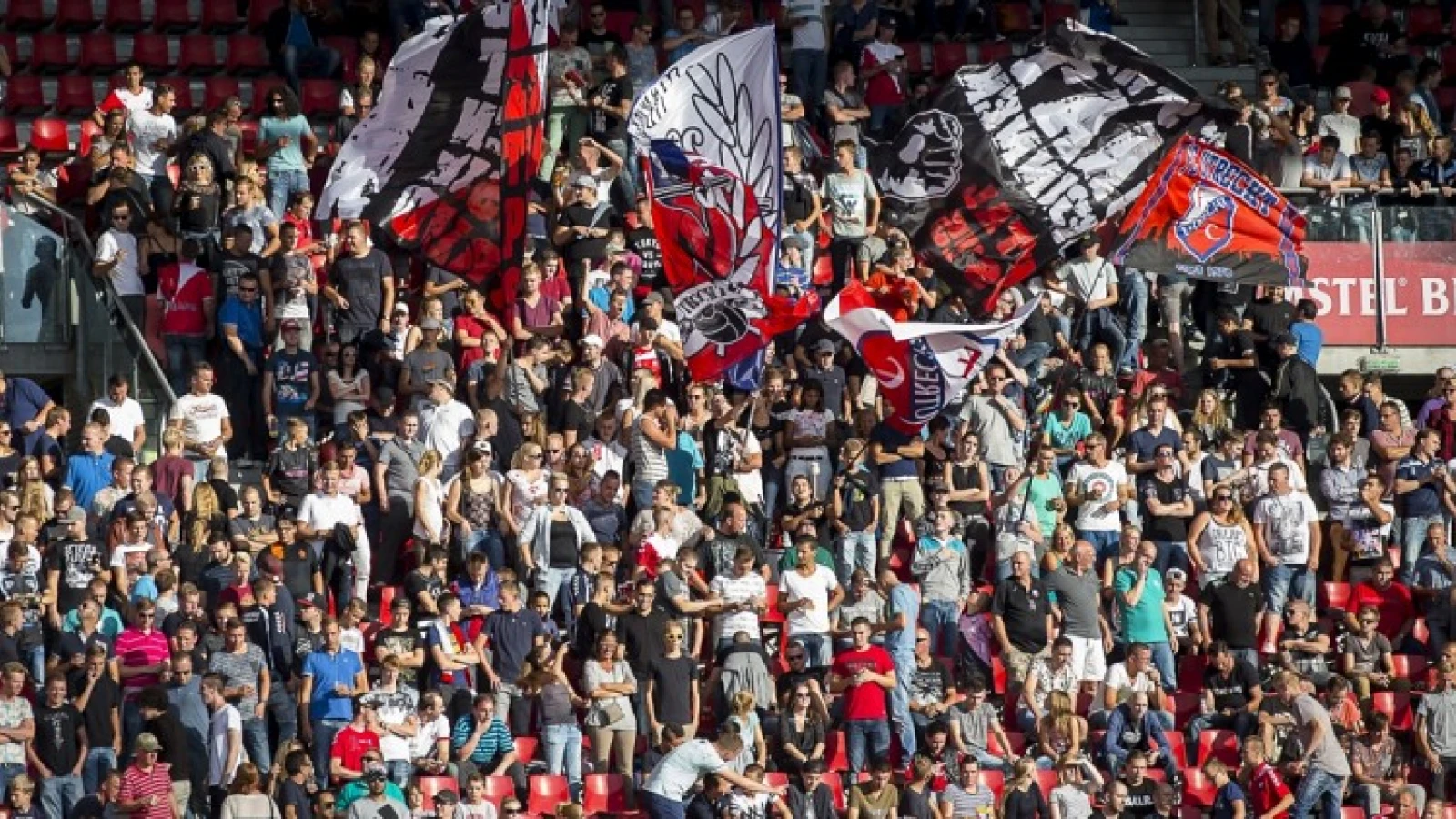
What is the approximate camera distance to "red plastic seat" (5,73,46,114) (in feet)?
96.9

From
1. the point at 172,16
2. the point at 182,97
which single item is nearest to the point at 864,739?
the point at 182,97

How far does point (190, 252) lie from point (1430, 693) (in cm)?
984

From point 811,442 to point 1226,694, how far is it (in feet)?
11.7

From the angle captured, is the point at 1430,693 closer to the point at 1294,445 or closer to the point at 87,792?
the point at 1294,445

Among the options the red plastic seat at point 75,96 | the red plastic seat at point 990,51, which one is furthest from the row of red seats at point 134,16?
the red plastic seat at point 990,51

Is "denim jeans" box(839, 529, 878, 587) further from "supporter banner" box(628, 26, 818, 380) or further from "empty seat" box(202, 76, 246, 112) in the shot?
"empty seat" box(202, 76, 246, 112)

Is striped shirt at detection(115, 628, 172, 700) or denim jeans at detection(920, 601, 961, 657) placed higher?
striped shirt at detection(115, 628, 172, 700)

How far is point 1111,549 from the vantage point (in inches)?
989

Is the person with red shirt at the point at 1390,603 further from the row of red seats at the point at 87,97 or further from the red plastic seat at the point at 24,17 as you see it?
the red plastic seat at the point at 24,17

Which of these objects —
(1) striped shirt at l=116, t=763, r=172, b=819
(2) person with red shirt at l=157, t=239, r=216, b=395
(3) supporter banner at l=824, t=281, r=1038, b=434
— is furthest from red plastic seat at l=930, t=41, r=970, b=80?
(1) striped shirt at l=116, t=763, r=172, b=819

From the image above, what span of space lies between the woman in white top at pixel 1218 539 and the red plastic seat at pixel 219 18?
10.7m

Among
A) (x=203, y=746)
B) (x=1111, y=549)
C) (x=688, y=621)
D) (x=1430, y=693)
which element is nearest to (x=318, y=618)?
(x=203, y=746)

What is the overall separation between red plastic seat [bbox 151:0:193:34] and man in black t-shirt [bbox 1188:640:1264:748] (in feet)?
38.5

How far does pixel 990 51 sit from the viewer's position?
32031mm
